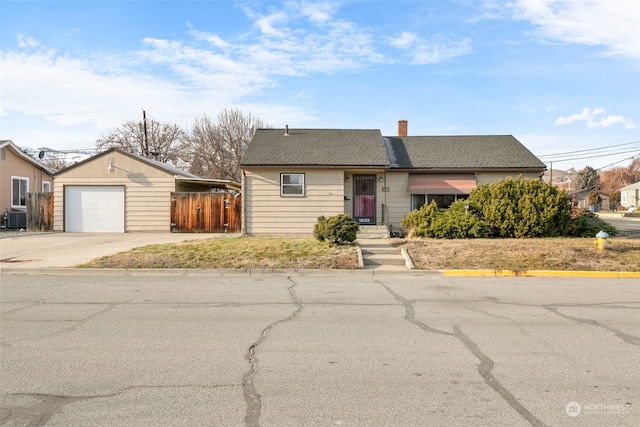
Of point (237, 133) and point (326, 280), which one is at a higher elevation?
point (237, 133)

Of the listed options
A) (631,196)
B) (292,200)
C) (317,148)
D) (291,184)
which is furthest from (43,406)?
(631,196)

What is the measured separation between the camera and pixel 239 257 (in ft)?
41.7

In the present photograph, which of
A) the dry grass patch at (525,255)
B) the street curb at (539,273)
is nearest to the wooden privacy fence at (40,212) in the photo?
the dry grass patch at (525,255)

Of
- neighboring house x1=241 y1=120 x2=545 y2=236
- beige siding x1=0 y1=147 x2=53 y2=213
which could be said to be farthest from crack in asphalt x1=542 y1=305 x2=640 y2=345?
beige siding x1=0 y1=147 x2=53 y2=213

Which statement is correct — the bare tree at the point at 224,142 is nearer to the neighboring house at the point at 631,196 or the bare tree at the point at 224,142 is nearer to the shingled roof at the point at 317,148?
the shingled roof at the point at 317,148

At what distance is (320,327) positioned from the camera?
255 inches

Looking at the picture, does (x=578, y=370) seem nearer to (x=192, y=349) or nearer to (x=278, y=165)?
(x=192, y=349)

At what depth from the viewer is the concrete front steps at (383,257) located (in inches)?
491

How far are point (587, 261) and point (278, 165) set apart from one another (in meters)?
11.8

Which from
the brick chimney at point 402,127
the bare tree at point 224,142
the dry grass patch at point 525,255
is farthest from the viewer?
the bare tree at point 224,142

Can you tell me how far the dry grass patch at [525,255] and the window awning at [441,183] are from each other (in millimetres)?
6404

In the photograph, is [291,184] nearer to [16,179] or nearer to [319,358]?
[319,358]

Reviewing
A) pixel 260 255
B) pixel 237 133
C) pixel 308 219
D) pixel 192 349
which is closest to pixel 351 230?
pixel 260 255

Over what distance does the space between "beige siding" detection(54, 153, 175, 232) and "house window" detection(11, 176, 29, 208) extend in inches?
234
